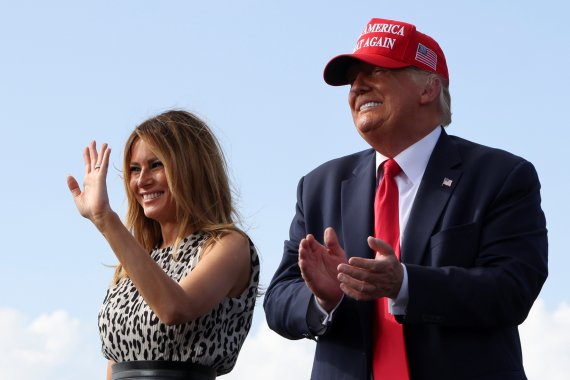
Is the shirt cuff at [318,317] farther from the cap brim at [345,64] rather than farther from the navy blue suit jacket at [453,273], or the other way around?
the cap brim at [345,64]

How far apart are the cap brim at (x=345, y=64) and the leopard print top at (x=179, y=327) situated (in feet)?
3.81

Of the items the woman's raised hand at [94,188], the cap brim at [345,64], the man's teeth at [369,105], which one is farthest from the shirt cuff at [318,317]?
the woman's raised hand at [94,188]

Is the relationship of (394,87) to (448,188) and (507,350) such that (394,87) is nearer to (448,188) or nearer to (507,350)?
(448,188)

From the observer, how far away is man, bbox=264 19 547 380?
4.58 metres

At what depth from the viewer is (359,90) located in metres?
5.30

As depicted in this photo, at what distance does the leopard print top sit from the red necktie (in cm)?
121

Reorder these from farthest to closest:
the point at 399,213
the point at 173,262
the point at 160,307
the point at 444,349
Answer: the point at 173,262, the point at 160,307, the point at 399,213, the point at 444,349

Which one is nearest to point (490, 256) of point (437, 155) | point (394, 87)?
point (437, 155)

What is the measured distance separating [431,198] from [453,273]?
479mm

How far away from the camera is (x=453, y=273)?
459 centimetres

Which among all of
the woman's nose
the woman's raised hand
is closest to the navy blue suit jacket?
the woman's raised hand

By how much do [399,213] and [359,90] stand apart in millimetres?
713

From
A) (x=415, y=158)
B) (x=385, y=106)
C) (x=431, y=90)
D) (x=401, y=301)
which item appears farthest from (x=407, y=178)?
(x=401, y=301)

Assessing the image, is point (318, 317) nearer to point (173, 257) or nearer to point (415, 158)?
point (415, 158)
